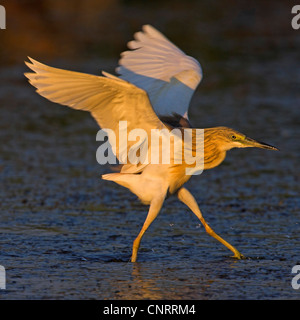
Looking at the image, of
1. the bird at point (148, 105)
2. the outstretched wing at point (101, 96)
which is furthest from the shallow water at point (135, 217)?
the outstretched wing at point (101, 96)

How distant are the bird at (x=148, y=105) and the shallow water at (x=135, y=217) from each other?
36cm

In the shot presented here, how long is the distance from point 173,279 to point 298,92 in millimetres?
8284

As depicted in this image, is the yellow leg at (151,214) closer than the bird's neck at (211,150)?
Yes

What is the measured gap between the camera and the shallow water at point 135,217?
19.5 feet

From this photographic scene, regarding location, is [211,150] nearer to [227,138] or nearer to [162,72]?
[227,138]

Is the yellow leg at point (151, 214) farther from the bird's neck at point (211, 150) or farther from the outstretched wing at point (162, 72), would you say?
the outstretched wing at point (162, 72)

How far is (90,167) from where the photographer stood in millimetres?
9695

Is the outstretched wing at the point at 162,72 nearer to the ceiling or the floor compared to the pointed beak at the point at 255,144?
nearer to the ceiling

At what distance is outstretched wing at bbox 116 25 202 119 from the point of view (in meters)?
7.33

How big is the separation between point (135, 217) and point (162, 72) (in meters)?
1.52

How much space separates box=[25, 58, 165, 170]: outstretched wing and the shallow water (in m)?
1.11

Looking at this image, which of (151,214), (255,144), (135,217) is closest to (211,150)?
(255,144)

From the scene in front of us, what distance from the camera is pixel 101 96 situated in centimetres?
610

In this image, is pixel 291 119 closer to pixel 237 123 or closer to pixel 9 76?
pixel 237 123
